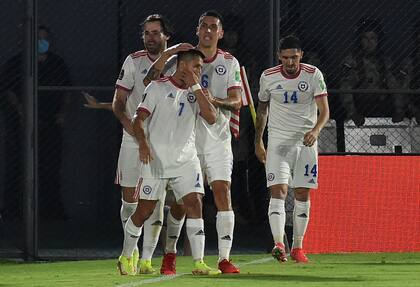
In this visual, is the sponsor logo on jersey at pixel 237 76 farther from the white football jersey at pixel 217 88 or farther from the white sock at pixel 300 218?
the white sock at pixel 300 218

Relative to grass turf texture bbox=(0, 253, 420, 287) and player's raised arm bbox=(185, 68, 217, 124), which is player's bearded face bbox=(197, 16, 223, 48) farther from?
grass turf texture bbox=(0, 253, 420, 287)

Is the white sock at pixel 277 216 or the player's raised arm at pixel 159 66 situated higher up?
the player's raised arm at pixel 159 66

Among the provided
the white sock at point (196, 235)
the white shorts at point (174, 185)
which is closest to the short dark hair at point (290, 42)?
the white shorts at point (174, 185)

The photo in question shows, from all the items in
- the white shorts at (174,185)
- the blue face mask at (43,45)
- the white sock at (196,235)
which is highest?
the blue face mask at (43,45)

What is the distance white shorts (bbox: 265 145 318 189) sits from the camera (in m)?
13.3

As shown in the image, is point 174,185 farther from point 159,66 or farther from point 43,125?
point 43,125

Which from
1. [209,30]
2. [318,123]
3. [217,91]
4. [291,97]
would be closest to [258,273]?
[217,91]

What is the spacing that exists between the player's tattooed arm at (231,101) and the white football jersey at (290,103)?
5.00ft

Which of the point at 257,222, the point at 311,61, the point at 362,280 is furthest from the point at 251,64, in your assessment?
the point at 362,280

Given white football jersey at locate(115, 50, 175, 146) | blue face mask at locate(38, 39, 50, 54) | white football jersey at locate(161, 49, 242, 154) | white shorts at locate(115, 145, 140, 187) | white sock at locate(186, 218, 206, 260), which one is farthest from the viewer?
blue face mask at locate(38, 39, 50, 54)

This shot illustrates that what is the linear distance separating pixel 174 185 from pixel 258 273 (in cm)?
126

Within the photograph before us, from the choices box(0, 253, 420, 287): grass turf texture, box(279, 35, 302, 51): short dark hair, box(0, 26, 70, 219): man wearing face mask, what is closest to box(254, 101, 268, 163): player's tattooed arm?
box(279, 35, 302, 51): short dark hair

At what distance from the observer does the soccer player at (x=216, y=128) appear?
11.7 m

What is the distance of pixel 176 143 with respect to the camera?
1113 centimetres
